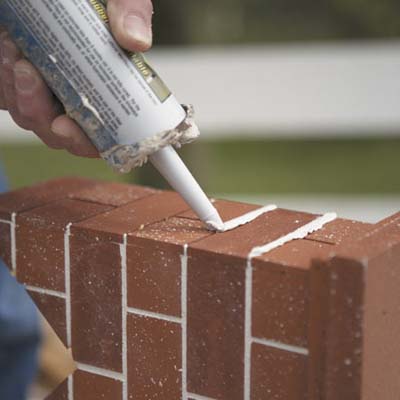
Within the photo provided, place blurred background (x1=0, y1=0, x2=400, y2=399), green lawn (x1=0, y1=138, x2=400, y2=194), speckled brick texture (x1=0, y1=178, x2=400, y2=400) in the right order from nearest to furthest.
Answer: speckled brick texture (x1=0, y1=178, x2=400, y2=400)
blurred background (x1=0, y1=0, x2=400, y2=399)
green lawn (x1=0, y1=138, x2=400, y2=194)

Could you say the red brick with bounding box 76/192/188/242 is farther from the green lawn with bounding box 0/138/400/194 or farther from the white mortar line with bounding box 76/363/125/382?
the green lawn with bounding box 0/138/400/194

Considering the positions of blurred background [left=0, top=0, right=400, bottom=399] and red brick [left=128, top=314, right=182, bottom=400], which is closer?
red brick [left=128, top=314, right=182, bottom=400]

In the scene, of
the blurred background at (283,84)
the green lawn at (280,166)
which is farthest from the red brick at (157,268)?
the green lawn at (280,166)

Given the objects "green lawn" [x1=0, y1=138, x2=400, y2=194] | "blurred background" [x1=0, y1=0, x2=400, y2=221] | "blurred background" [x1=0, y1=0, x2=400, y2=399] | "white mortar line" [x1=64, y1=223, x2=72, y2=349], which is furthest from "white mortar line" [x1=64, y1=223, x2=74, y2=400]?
"green lawn" [x1=0, y1=138, x2=400, y2=194]

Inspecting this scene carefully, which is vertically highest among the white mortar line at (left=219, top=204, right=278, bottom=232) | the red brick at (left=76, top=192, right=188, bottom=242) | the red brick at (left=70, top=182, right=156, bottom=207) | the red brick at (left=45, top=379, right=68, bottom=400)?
the white mortar line at (left=219, top=204, right=278, bottom=232)

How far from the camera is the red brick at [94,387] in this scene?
31.6 inches

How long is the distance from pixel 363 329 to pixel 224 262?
14 cm

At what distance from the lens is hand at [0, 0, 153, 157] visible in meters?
0.74

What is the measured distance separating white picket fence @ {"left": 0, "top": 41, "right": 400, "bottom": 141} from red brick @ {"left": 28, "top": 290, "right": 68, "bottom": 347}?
1.36 metres

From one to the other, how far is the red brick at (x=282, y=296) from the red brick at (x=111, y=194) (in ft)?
→ 0.78

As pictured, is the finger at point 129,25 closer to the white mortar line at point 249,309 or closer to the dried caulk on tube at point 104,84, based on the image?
the dried caulk on tube at point 104,84

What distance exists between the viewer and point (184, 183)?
2.51ft

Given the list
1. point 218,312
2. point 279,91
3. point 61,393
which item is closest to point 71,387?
point 61,393

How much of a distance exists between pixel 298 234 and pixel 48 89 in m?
0.29
